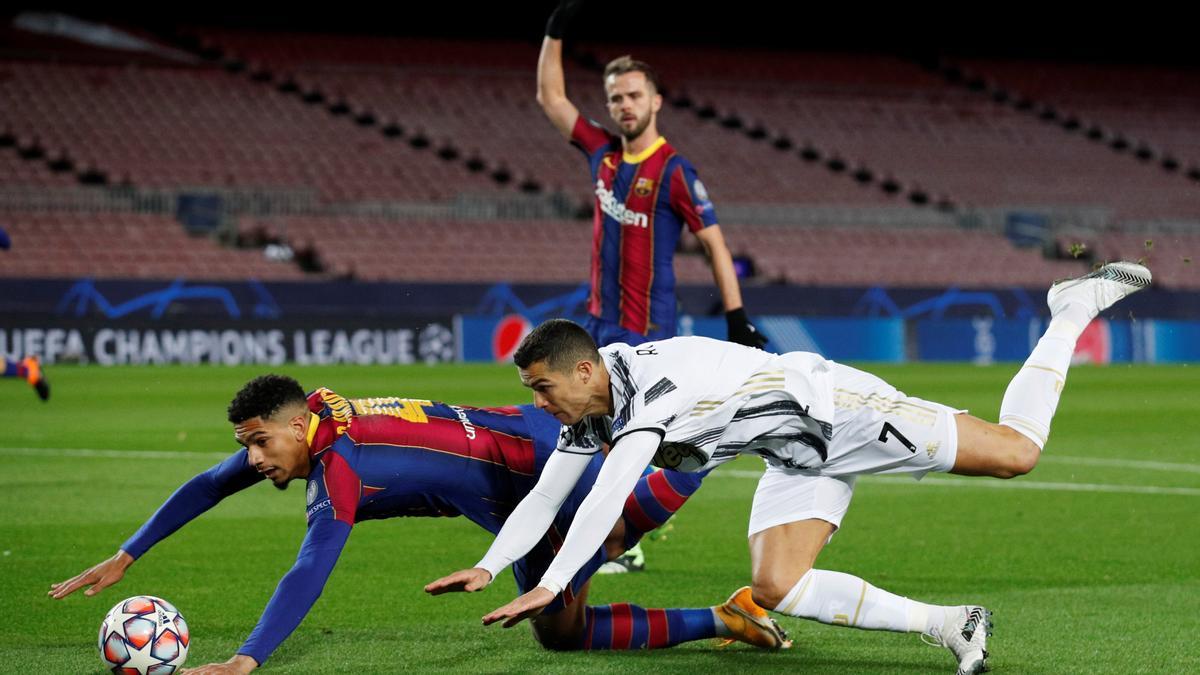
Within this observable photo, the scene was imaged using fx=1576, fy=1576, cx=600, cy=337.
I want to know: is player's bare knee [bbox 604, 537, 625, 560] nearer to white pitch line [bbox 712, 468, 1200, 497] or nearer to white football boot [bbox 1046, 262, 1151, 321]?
white football boot [bbox 1046, 262, 1151, 321]

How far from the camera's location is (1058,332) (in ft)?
20.9

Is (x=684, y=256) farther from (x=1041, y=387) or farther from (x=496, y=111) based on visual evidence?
(x=1041, y=387)

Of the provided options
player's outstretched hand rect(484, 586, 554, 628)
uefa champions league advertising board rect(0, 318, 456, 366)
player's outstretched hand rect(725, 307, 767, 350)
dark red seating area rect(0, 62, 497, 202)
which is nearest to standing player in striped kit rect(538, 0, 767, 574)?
player's outstretched hand rect(725, 307, 767, 350)

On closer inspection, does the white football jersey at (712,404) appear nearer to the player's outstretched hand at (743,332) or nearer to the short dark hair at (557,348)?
the short dark hair at (557,348)

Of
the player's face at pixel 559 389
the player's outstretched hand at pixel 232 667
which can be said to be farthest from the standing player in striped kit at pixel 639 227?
the player's outstretched hand at pixel 232 667

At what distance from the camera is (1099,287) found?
6.58m

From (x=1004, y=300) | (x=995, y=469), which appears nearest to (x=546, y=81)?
(x=995, y=469)

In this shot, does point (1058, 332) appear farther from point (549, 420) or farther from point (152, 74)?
point (152, 74)

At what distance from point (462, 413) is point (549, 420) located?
0.34 metres

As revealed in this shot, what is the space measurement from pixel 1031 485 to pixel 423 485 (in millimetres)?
7121

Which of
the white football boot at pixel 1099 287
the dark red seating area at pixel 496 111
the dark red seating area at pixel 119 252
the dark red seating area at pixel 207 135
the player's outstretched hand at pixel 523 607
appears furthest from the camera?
the dark red seating area at pixel 496 111

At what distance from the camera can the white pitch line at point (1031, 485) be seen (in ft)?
36.5

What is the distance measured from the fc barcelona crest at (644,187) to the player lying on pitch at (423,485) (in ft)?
7.27

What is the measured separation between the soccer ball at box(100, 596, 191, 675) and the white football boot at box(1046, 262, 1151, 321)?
146 inches
